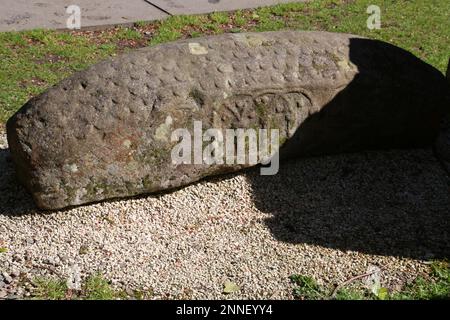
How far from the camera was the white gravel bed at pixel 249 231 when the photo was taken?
446cm

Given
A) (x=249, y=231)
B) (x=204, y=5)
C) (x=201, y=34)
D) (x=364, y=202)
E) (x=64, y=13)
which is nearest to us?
(x=249, y=231)

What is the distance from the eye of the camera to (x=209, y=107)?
495 centimetres

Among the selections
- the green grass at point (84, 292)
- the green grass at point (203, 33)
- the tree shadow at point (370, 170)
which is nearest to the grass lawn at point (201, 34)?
the green grass at point (203, 33)

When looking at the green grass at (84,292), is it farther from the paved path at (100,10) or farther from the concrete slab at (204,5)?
the concrete slab at (204,5)

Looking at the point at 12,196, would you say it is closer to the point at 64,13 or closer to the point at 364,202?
the point at 364,202

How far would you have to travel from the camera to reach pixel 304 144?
542 cm

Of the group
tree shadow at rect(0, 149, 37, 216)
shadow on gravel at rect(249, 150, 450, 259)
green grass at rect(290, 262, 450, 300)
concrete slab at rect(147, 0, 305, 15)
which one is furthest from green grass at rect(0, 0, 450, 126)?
green grass at rect(290, 262, 450, 300)

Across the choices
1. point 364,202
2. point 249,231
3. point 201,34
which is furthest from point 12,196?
point 201,34

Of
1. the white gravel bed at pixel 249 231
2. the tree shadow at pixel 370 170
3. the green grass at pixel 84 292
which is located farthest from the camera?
the tree shadow at pixel 370 170

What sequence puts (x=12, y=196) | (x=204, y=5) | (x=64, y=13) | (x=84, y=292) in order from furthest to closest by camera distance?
(x=204, y=5) → (x=64, y=13) → (x=12, y=196) → (x=84, y=292)

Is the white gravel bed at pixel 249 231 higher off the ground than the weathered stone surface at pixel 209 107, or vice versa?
the weathered stone surface at pixel 209 107

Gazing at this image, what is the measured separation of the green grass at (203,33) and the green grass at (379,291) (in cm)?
354

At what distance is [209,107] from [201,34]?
13.0 ft
